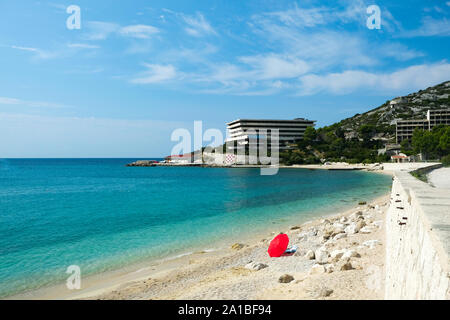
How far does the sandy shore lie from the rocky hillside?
117 m

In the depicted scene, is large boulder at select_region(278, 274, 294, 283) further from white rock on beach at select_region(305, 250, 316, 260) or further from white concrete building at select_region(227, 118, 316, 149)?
white concrete building at select_region(227, 118, 316, 149)

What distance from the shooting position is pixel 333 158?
10500 cm

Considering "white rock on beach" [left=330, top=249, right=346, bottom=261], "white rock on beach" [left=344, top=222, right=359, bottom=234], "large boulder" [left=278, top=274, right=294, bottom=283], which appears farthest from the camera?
"white rock on beach" [left=344, top=222, right=359, bottom=234]

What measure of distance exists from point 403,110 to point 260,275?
6339 inches

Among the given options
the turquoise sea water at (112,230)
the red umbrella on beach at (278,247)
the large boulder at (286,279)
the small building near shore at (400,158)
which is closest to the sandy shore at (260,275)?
the large boulder at (286,279)

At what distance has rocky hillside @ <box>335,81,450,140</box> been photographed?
11669 centimetres

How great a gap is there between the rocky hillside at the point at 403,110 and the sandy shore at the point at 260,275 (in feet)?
383

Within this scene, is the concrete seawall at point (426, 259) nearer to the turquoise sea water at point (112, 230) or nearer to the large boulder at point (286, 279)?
the large boulder at point (286, 279)

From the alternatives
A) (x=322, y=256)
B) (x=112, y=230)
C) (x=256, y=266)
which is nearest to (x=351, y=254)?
(x=322, y=256)

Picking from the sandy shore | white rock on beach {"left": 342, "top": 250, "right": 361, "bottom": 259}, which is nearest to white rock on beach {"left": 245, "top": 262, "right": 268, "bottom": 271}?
the sandy shore
